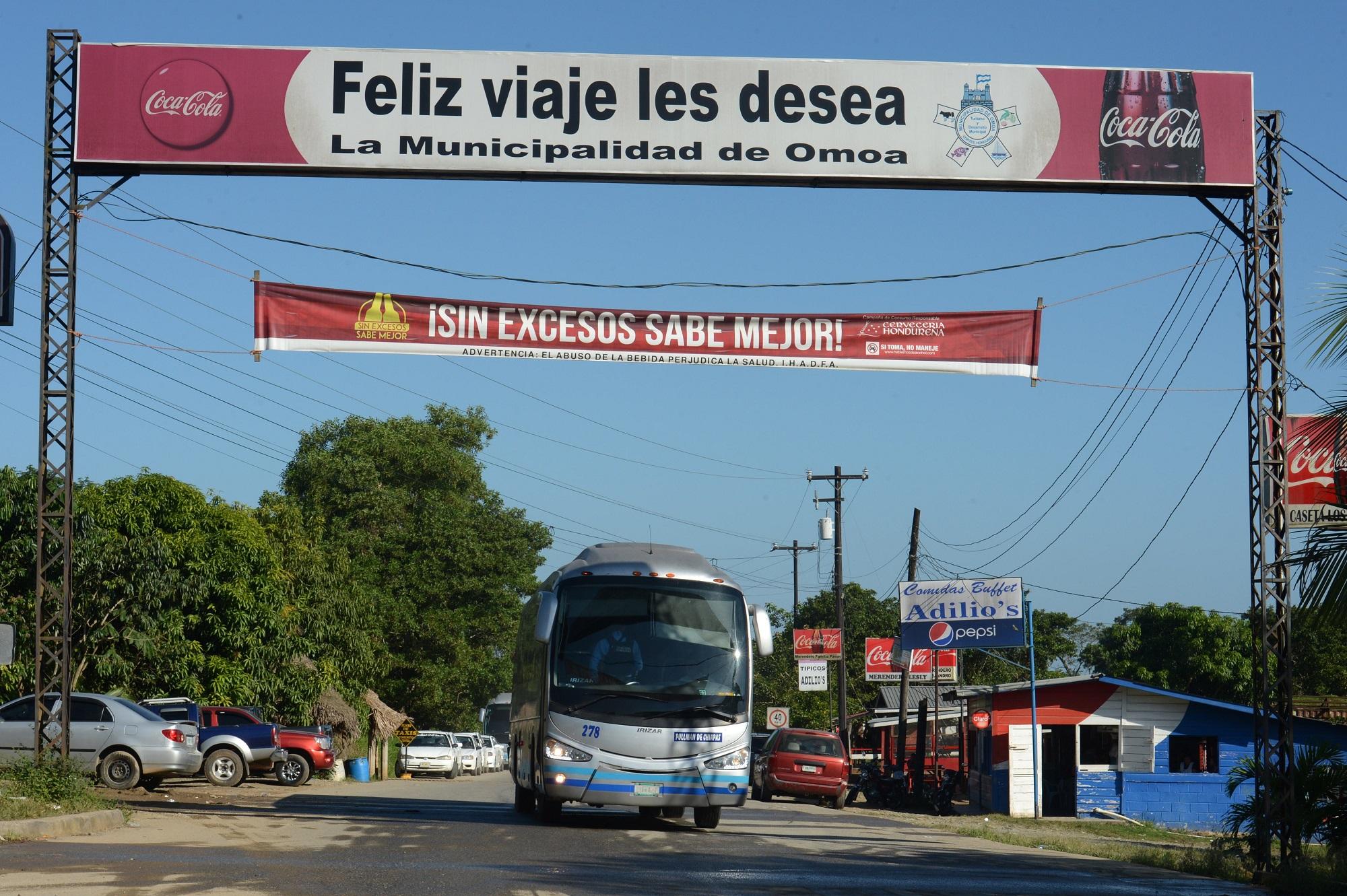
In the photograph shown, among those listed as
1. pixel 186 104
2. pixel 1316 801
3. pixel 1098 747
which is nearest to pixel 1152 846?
pixel 1316 801

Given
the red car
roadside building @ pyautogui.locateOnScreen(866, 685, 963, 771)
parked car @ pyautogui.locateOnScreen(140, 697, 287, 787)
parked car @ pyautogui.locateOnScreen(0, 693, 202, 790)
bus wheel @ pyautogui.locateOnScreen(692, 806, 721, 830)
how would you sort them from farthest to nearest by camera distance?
roadside building @ pyautogui.locateOnScreen(866, 685, 963, 771)
the red car
parked car @ pyautogui.locateOnScreen(140, 697, 287, 787)
parked car @ pyautogui.locateOnScreen(0, 693, 202, 790)
bus wheel @ pyautogui.locateOnScreen(692, 806, 721, 830)

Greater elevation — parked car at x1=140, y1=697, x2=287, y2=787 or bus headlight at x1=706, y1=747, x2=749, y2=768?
bus headlight at x1=706, y1=747, x2=749, y2=768

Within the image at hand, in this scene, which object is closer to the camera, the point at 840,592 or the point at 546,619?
the point at 546,619

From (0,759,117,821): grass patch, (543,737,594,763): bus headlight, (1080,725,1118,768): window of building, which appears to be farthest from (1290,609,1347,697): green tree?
(0,759,117,821): grass patch

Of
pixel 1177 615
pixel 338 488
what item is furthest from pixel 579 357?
pixel 1177 615

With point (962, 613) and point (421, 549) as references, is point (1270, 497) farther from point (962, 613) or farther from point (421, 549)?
point (421, 549)

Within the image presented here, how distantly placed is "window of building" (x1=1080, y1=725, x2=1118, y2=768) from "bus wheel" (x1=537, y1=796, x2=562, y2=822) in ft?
72.4

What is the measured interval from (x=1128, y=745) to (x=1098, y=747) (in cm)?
210

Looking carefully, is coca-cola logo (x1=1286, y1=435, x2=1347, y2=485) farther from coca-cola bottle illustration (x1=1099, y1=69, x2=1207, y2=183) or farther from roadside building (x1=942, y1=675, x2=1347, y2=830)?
roadside building (x1=942, y1=675, x2=1347, y2=830)

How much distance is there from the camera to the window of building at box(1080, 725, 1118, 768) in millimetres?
37125

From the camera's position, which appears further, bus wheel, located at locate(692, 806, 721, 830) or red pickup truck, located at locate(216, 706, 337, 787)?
red pickup truck, located at locate(216, 706, 337, 787)

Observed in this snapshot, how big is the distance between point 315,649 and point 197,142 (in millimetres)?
27453

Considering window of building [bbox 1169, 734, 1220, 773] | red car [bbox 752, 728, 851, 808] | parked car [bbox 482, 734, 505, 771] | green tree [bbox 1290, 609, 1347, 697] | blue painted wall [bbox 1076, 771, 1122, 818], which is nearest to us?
red car [bbox 752, 728, 851, 808]

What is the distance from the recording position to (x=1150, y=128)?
1720 centimetres
